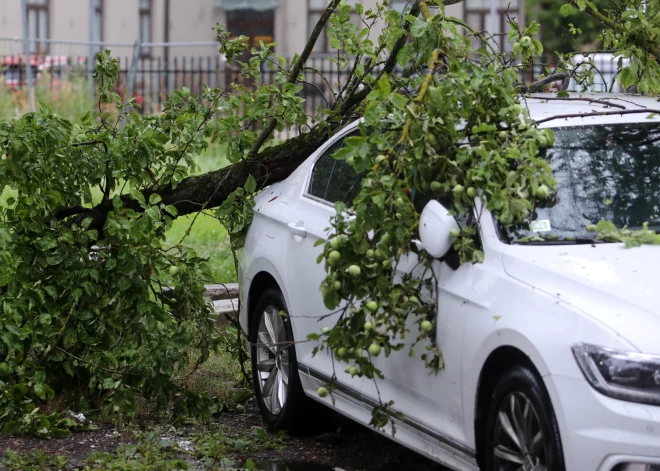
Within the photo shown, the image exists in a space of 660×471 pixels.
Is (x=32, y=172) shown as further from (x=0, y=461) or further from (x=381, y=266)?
(x=381, y=266)

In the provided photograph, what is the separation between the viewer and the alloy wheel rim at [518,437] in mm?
3727

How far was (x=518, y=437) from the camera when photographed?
3.83 m

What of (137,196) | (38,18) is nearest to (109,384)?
(137,196)

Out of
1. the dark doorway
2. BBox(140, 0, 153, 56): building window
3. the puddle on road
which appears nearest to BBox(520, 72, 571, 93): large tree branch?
the puddle on road

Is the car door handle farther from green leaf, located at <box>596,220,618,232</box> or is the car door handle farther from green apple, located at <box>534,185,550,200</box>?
green leaf, located at <box>596,220,618,232</box>

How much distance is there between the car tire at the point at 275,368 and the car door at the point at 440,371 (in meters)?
1.12

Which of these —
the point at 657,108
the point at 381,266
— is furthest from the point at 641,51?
the point at 381,266

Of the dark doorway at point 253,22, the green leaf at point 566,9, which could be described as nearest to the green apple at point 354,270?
the green leaf at point 566,9

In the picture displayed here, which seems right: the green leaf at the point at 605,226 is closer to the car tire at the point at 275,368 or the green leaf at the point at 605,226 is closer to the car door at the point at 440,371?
the car door at the point at 440,371

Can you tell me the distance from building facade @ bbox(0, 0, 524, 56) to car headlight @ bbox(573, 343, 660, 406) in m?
28.3

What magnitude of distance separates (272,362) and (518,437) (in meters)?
2.33

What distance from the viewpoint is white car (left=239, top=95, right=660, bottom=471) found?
3.44 m

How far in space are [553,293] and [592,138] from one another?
1.10 m

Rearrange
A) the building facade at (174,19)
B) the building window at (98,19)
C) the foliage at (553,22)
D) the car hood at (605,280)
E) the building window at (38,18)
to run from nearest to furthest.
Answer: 1. the car hood at (605,280)
2. the building facade at (174,19)
3. the building window at (38,18)
4. the building window at (98,19)
5. the foliage at (553,22)
